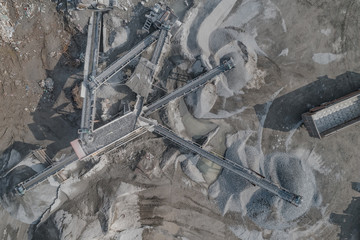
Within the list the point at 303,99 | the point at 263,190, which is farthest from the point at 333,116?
the point at 263,190

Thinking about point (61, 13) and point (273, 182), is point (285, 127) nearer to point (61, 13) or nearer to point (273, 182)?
point (273, 182)

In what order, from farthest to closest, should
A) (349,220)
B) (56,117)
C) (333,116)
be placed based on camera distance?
(56,117), (349,220), (333,116)

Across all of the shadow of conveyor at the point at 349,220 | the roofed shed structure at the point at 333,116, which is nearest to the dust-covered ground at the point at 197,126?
the shadow of conveyor at the point at 349,220

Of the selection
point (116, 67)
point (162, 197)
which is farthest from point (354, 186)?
point (116, 67)

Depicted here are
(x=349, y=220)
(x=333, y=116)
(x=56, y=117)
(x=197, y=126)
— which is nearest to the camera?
(x=333, y=116)

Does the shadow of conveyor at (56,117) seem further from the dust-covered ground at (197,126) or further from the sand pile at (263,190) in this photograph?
the sand pile at (263,190)

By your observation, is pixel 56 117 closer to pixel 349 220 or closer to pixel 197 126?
pixel 197 126
